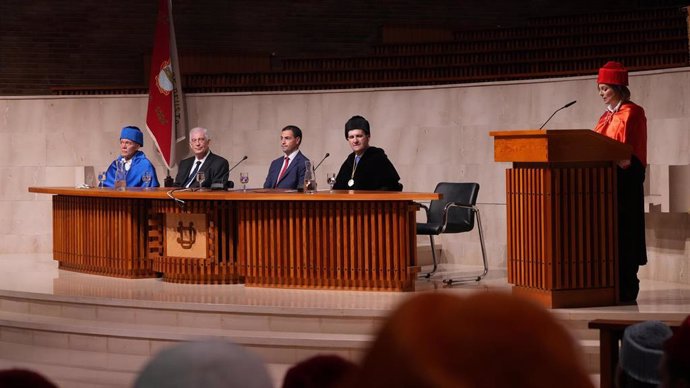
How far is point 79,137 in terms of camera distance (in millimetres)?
11414

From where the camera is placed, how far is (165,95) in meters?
11.2

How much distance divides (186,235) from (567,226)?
3.13m

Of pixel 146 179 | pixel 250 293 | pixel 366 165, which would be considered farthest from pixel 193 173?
pixel 250 293

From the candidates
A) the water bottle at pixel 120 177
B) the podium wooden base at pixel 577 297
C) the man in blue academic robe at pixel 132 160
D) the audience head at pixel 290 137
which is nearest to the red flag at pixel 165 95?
the man in blue academic robe at pixel 132 160

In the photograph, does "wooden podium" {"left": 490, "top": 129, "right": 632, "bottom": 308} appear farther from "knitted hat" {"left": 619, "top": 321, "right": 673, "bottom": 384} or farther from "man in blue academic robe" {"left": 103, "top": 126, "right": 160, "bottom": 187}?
"man in blue academic robe" {"left": 103, "top": 126, "right": 160, "bottom": 187}

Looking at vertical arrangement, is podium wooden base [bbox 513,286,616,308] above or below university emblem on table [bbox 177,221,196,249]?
below

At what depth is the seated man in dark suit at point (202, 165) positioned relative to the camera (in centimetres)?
886

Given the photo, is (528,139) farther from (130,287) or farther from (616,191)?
(130,287)

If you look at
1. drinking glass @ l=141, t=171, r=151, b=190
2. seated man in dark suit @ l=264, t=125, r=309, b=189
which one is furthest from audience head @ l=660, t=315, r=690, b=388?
drinking glass @ l=141, t=171, r=151, b=190

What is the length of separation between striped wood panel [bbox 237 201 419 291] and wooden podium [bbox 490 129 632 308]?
3.80 feet

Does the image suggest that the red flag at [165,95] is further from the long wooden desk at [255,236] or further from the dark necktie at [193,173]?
the long wooden desk at [255,236]

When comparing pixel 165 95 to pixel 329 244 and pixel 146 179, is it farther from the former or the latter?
pixel 329 244

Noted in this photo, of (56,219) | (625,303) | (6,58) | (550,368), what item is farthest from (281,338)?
(6,58)

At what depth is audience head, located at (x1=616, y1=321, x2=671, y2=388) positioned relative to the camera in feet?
8.27
